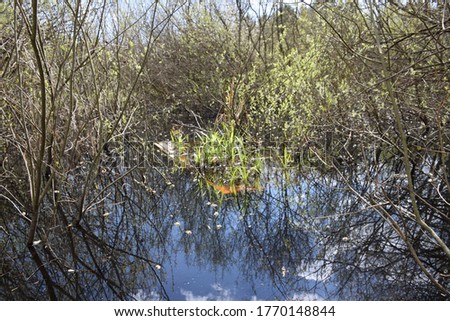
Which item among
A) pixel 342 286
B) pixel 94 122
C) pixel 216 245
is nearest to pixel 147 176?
pixel 94 122

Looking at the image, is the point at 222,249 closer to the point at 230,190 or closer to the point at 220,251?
the point at 220,251

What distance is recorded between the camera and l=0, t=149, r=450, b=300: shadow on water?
3.04m

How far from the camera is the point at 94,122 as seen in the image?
17.6ft

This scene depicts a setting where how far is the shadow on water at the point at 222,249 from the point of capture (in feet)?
9.98

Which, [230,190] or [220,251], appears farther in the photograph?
[230,190]

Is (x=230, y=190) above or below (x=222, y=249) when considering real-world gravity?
above

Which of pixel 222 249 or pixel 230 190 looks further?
pixel 230 190

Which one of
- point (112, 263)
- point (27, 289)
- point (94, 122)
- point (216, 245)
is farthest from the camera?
point (94, 122)

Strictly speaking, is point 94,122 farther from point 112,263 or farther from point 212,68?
point 212,68

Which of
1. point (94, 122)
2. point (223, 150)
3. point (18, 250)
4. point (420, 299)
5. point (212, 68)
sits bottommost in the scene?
point (420, 299)

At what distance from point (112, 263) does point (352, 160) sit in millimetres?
3679

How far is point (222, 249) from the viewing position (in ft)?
12.0

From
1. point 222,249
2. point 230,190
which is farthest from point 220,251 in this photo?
point 230,190

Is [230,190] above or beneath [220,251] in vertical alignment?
above
